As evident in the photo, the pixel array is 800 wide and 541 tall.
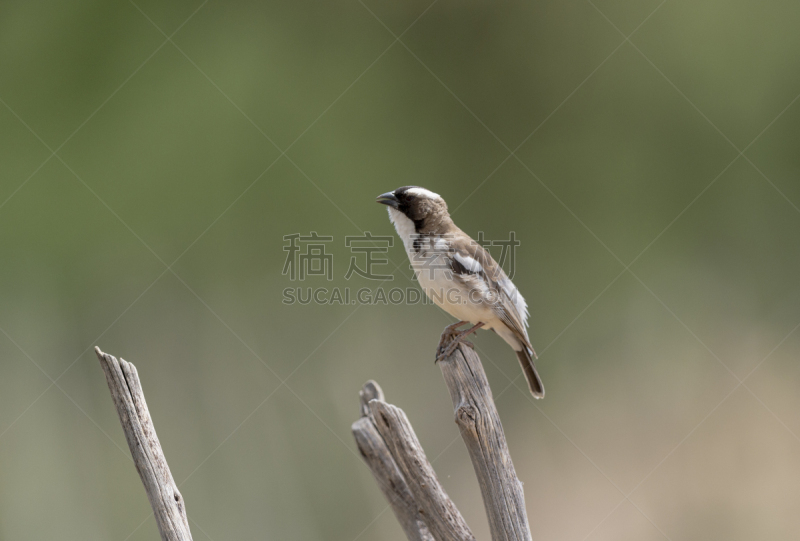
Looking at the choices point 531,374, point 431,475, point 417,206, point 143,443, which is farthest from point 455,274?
point 143,443

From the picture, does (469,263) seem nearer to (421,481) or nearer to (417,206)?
(417,206)

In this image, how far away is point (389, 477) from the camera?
1.39 metres

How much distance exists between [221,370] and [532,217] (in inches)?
111

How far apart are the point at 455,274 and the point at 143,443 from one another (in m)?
1.81

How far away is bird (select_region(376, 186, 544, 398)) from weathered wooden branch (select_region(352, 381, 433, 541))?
1.23m

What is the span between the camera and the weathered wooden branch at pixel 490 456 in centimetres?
147

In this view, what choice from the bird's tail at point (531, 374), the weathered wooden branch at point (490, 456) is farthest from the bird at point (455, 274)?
the weathered wooden branch at point (490, 456)

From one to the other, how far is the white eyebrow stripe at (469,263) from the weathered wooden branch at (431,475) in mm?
1369

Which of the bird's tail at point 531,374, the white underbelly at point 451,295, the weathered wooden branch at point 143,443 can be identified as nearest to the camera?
the weathered wooden branch at point 143,443

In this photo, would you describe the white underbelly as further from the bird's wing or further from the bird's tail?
the bird's tail

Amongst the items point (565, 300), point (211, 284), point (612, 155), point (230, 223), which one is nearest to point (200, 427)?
point (211, 284)

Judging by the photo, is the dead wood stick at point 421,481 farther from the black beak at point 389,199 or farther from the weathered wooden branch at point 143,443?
the black beak at point 389,199

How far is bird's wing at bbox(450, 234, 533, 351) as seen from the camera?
9.52ft

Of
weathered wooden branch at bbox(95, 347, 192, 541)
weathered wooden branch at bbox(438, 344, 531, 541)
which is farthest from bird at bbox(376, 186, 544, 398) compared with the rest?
weathered wooden branch at bbox(95, 347, 192, 541)
